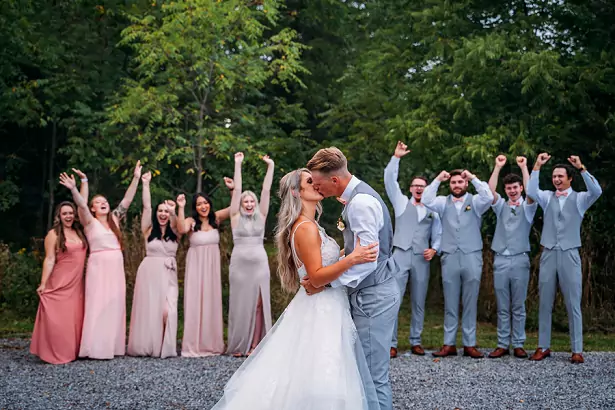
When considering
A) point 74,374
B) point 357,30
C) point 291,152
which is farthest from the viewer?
point 357,30

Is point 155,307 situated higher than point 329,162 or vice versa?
point 329,162

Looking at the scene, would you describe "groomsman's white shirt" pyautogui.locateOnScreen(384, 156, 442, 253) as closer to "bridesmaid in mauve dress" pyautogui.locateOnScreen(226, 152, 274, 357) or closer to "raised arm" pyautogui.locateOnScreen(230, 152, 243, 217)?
"bridesmaid in mauve dress" pyautogui.locateOnScreen(226, 152, 274, 357)

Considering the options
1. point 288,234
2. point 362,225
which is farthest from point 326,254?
point 362,225

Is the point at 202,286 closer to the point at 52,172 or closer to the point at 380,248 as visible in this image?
the point at 380,248

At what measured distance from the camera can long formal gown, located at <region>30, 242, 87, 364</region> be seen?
380 inches

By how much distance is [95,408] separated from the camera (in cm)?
689

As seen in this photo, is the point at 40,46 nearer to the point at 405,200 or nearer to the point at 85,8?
the point at 85,8

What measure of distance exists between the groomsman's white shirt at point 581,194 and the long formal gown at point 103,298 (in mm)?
5366

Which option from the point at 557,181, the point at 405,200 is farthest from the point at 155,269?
the point at 557,181

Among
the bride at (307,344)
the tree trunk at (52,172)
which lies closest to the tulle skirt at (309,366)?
the bride at (307,344)

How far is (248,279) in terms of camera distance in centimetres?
1020

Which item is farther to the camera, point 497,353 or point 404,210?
point 404,210

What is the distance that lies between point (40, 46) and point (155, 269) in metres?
10.7

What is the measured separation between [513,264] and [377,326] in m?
5.37
